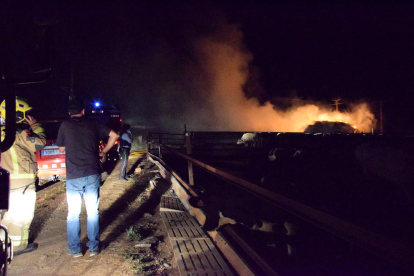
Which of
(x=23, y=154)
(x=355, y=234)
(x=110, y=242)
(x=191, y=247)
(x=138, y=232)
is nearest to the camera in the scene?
(x=355, y=234)

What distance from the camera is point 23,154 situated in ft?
9.77

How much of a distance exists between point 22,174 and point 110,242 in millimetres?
1370

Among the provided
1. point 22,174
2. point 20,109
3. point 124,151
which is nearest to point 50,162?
point 124,151

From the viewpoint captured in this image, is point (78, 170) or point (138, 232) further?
point (138, 232)

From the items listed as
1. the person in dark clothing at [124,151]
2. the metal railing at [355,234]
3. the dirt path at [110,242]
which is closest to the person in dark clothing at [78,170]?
the dirt path at [110,242]

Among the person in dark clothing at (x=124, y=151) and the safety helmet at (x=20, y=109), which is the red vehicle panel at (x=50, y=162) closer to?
the person in dark clothing at (x=124, y=151)

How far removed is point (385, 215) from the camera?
13.8ft

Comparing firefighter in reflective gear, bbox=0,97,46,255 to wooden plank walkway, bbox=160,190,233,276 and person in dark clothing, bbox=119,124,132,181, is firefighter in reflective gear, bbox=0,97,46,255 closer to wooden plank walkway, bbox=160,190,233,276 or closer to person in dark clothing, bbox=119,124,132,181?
wooden plank walkway, bbox=160,190,233,276

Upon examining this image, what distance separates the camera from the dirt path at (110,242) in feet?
8.62

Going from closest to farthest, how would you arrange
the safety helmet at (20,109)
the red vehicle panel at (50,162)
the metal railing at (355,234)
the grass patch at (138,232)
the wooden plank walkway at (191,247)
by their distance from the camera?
the metal railing at (355,234), the wooden plank walkway at (191,247), the safety helmet at (20,109), the grass patch at (138,232), the red vehicle panel at (50,162)

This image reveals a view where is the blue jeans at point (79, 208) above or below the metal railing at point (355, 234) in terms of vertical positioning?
below

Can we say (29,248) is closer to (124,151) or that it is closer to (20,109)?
(20,109)

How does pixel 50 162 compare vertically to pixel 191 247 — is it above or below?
above

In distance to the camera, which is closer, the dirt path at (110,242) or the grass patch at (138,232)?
the dirt path at (110,242)
